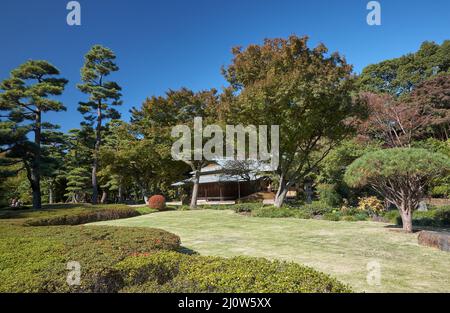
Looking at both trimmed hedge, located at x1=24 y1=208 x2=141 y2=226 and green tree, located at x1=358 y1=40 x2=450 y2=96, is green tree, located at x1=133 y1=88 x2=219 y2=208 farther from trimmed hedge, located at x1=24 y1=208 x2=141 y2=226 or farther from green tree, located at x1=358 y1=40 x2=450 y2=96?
green tree, located at x1=358 y1=40 x2=450 y2=96

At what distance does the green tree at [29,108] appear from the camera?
66.0 ft

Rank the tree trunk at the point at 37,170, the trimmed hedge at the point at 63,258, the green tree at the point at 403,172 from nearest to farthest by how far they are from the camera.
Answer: the trimmed hedge at the point at 63,258
the green tree at the point at 403,172
the tree trunk at the point at 37,170

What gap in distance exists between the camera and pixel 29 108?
23.7 metres

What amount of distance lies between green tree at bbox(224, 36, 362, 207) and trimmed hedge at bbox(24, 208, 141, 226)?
9.89 meters

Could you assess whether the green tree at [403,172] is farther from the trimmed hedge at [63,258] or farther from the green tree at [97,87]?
the green tree at [97,87]

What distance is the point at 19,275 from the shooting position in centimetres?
440

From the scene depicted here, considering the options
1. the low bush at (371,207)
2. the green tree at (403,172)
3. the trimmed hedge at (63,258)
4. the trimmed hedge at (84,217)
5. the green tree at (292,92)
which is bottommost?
the trimmed hedge at (84,217)

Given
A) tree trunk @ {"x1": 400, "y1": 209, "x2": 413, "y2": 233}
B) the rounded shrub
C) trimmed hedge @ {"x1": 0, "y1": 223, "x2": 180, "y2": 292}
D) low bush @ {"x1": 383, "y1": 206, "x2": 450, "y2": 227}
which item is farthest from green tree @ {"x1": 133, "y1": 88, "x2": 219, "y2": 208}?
trimmed hedge @ {"x1": 0, "y1": 223, "x2": 180, "y2": 292}

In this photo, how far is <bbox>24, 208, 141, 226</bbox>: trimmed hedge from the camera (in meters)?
13.8

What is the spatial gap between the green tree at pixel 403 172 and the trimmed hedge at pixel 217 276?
7148mm

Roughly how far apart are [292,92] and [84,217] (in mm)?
14197

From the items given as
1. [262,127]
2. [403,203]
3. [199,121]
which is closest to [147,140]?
[199,121]

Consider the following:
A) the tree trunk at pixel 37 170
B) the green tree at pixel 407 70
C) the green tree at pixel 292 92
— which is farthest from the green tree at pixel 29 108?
the green tree at pixel 407 70
